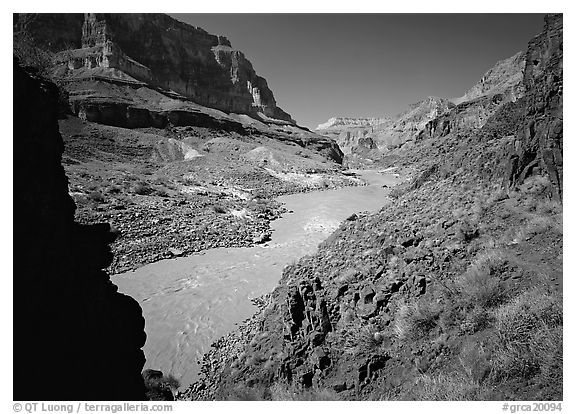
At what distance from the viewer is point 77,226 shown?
23.1 ft

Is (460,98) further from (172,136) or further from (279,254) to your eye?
(279,254)

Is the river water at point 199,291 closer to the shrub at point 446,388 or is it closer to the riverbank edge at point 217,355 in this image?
the riverbank edge at point 217,355

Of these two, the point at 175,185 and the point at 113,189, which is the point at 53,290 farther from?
the point at 175,185

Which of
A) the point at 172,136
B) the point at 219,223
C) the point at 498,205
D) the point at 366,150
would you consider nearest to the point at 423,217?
the point at 498,205

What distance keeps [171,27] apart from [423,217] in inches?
5365

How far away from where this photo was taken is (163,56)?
11062 centimetres

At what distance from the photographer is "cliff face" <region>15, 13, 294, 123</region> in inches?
3462

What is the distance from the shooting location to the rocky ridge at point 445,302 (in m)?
4.03

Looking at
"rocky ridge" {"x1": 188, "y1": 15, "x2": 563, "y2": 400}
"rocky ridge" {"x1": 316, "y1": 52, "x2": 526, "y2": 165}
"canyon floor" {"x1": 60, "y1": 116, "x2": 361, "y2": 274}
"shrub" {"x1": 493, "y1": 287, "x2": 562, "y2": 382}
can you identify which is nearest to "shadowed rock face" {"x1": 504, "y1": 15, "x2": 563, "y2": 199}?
"rocky ridge" {"x1": 188, "y1": 15, "x2": 563, "y2": 400}

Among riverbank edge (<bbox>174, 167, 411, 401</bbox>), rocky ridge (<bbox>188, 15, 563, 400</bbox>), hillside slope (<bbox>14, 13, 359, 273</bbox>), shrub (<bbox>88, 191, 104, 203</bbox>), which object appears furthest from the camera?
shrub (<bbox>88, 191, 104, 203</bbox>)

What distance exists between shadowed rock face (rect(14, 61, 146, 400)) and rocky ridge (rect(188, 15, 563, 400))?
2.55 metres

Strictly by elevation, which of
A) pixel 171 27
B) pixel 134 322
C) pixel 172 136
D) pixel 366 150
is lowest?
pixel 134 322

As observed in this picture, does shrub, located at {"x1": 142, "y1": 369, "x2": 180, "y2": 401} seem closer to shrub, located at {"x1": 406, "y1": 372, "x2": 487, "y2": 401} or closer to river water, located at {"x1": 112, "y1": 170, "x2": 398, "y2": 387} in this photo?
river water, located at {"x1": 112, "y1": 170, "x2": 398, "y2": 387}

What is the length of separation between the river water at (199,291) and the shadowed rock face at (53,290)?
11.1ft
